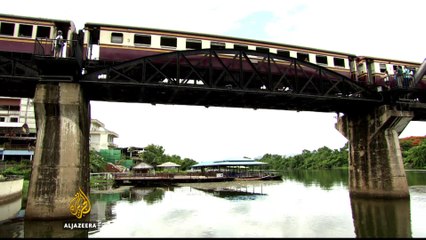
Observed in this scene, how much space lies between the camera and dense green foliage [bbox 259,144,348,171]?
112 meters


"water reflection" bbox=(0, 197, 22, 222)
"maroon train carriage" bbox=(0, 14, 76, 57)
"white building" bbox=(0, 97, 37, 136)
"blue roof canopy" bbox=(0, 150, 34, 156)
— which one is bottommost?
"water reflection" bbox=(0, 197, 22, 222)

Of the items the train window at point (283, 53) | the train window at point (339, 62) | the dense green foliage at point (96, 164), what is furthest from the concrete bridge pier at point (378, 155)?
the dense green foliage at point (96, 164)

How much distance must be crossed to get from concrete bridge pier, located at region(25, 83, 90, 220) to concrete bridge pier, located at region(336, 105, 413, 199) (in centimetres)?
2253

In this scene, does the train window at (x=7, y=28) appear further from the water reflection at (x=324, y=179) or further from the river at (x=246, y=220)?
the water reflection at (x=324, y=179)

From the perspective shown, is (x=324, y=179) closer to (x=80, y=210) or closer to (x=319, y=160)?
(x=80, y=210)

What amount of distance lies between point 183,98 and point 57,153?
9044 millimetres

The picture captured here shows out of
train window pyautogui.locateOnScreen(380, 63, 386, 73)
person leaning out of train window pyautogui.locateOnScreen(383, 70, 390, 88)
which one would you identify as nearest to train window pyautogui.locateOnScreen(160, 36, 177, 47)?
person leaning out of train window pyautogui.locateOnScreen(383, 70, 390, 88)

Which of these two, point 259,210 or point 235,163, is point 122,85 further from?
point 235,163

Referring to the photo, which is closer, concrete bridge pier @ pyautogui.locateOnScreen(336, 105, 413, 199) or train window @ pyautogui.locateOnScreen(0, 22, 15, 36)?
train window @ pyautogui.locateOnScreen(0, 22, 15, 36)

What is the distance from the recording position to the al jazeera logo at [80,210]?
50.9ft

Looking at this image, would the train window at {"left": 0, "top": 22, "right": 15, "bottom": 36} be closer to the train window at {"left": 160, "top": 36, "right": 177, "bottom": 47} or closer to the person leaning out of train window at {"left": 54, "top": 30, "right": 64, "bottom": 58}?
the person leaning out of train window at {"left": 54, "top": 30, "right": 64, "bottom": 58}

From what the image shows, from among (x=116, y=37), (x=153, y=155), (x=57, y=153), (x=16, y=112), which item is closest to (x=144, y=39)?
(x=116, y=37)

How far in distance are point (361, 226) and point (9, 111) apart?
69334mm

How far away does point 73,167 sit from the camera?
55.9 feet
